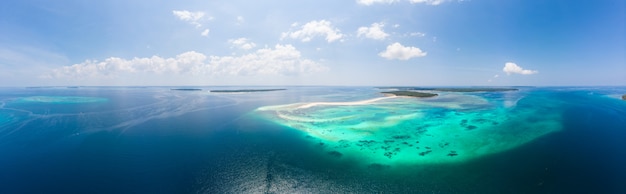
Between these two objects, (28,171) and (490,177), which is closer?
(490,177)

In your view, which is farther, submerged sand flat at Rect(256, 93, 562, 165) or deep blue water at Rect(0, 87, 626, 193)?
submerged sand flat at Rect(256, 93, 562, 165)

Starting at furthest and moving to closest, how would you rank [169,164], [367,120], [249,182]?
[367,120], [169,164], [249,182]

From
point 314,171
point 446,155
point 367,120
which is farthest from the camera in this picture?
point 367,120

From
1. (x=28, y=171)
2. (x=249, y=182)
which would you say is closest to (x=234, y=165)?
(x=249, y=182)

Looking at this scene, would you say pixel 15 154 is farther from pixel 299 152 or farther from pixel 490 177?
pixel 490 177

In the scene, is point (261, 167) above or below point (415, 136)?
below

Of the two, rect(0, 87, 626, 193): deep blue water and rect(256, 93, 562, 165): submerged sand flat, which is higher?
rect(256, 93, 562, 165): submerged sand flat

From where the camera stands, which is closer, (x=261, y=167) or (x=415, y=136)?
(x=261, y=167)

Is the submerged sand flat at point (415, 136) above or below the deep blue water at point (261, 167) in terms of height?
above

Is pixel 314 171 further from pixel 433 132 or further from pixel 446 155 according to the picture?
pixel 433 132

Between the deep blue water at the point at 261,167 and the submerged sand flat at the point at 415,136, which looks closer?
the deep blue water at the point at 261,167
